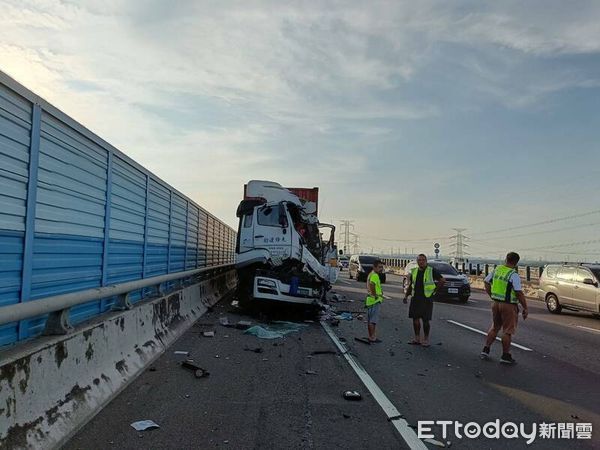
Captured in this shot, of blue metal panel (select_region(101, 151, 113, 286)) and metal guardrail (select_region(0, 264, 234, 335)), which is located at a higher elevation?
blue metal panel (select_region(101, 151, 113, 286))

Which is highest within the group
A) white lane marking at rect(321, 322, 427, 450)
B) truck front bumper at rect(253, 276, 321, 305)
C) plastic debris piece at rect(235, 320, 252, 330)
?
truck front bumper at rect(253, 276, 321, 305)

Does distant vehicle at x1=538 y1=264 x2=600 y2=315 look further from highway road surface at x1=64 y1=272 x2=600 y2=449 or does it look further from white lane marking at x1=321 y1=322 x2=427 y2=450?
white lane marking at x1=321 y1=322 x2=427 y2=450

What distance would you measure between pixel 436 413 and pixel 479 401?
0.89 meters

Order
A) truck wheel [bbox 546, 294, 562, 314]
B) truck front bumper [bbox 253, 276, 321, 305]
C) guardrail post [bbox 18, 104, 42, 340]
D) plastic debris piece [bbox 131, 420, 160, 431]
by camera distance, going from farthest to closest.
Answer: truck wheel [bbox 546, 294, 562, 314]
truck front bumper [bbox 253, 276, 321, 305]
plastic debris piece [bbox 131, 420, 160, 431]
guardrail post [bbox 18, 104, 42, 340]

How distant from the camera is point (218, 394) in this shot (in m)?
6.02

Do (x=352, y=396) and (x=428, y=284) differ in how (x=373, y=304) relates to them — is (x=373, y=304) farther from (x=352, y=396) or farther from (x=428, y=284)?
(x=352, y=396)

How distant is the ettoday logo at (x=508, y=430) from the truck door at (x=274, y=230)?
859 cm

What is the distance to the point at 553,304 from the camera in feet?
58.6

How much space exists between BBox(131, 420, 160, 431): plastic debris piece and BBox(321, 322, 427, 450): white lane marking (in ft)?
7.73

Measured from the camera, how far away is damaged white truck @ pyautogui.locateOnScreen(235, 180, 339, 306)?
504 inches

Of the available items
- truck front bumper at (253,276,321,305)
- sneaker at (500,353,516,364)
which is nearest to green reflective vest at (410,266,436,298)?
sneaker at (500,353,516,364)

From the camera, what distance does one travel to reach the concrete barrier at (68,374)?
3.85 m

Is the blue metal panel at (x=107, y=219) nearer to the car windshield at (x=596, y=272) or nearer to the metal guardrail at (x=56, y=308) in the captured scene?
the metal guardrail at (x=56, y=308)

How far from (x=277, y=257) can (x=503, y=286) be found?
6.15 metres
